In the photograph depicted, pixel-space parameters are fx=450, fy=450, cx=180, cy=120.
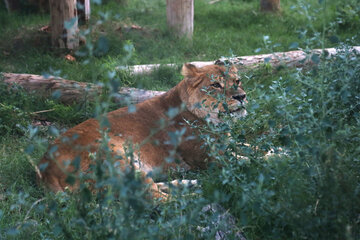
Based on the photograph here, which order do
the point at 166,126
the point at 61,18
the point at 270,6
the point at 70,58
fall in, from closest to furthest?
1. the point at 166,126
2. the point at 70,58
3. the point at 61,18
4. the point at 270,6

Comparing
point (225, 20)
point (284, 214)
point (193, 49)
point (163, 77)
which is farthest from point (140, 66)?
point (284, 214)

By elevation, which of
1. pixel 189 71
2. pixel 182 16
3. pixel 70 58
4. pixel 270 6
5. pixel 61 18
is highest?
pixel 189 71

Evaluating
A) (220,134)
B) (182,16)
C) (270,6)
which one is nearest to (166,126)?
(220,134)

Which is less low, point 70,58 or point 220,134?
point 220,134

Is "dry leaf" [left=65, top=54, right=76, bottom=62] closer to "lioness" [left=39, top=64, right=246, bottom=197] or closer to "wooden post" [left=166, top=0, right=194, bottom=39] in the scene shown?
"wooden post" [left=166, top=0, right=194, bottom=39]

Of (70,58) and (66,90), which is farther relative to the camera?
(70,58)

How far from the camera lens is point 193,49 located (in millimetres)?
8469

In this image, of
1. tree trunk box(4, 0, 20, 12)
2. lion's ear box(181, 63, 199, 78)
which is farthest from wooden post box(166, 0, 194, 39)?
lion's ear box(181, 63, 199, 78)

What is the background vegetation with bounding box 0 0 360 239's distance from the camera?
2.29 metres

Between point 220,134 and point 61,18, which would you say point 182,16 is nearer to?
point 61,18

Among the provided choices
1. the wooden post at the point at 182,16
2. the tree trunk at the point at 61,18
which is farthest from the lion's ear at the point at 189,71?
the wooden post at the point at 182,16

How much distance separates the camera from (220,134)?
3113 millimetres

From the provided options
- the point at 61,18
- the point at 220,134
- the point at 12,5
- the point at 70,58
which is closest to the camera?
the point at 220,134

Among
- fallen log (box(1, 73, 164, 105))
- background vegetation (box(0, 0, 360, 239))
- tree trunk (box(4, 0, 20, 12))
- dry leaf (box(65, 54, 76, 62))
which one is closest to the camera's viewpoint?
background vegetation (box(0, 0, 360, 239))
